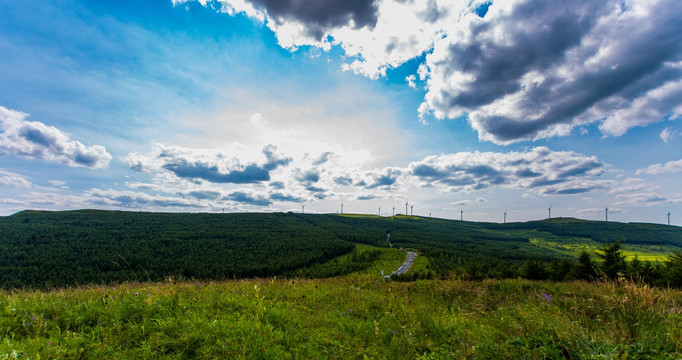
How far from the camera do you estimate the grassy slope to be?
3.77 metres

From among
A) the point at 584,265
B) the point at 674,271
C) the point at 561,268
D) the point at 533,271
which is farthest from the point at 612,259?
the point at 674,271

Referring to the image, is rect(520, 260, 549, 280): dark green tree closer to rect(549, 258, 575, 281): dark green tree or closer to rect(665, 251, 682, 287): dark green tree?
rect(549, 258, 575, 281): dark green tree

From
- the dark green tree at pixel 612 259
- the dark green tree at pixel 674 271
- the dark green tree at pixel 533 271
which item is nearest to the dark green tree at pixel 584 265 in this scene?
the dark green tree at pixel 612 259

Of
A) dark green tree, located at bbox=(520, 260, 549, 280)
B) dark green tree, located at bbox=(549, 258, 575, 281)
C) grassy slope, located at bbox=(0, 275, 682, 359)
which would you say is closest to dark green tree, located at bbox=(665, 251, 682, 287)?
dark green tree, located at bbox=(549, 258, 575, 281)

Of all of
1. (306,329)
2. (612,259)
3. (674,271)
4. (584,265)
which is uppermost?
(306,329)

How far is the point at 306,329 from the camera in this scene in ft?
17.9

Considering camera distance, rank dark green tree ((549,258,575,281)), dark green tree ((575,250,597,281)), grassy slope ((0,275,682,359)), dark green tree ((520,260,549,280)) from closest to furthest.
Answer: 1. grassy slope ((0,275,682,359))
2. dark green tree ((575,250,597,281))
3. dark green tree ((520,260,549,280))
4. dark green tree ((549,258,575,281))

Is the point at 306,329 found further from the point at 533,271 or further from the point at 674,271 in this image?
the point at 533,271

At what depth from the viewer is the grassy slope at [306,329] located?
12.4 feet

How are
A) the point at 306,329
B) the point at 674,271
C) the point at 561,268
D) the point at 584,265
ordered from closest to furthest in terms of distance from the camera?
the point at 306,329, the point at 674,271, the point at 584,265, the point at 561,268

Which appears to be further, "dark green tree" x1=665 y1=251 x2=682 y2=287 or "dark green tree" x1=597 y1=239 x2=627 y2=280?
"dark green tree" x1=597 y1=239 x2=627 y2=280

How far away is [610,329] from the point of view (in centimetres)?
406

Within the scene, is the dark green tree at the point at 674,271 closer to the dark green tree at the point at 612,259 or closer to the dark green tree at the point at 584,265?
the dark green tree at the point at 612,259

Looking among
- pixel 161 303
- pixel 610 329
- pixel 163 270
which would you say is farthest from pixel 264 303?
pixel 163 270
